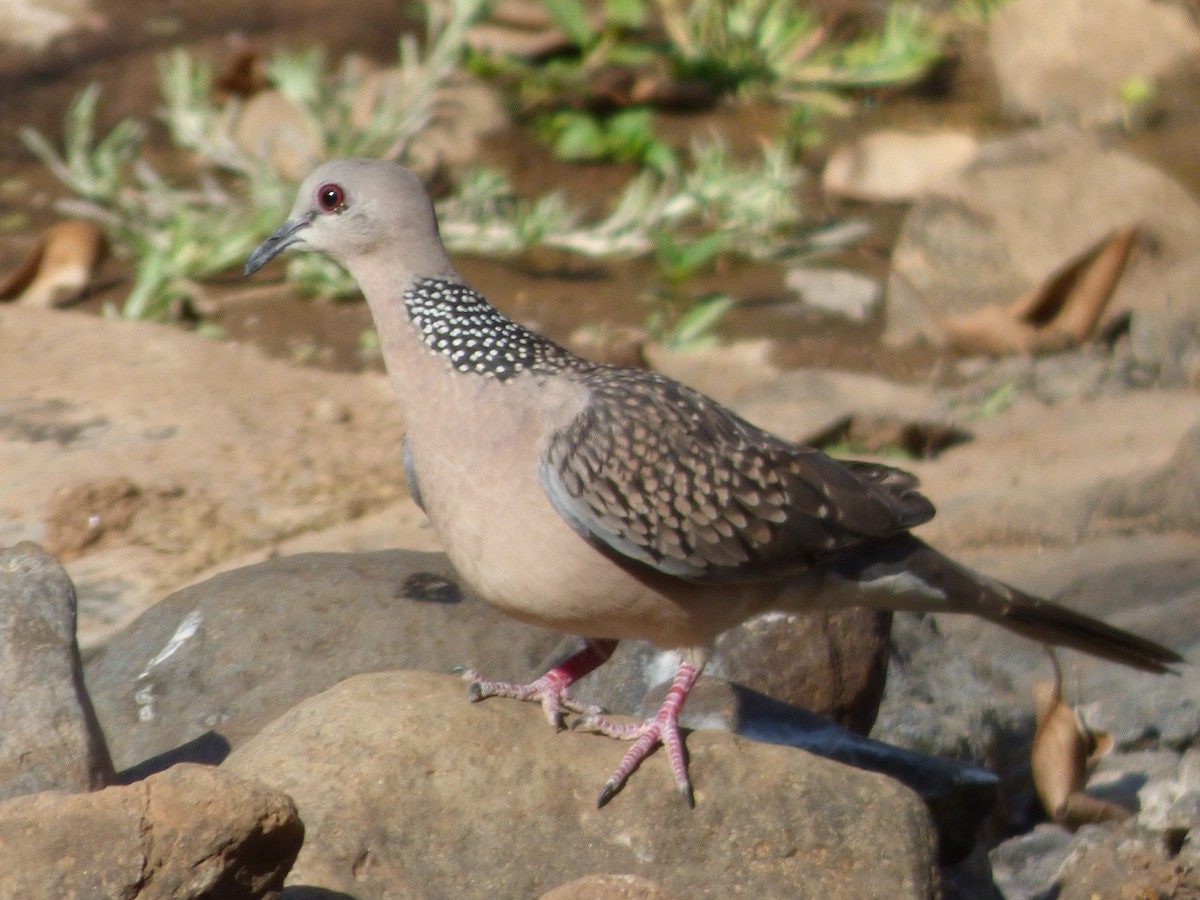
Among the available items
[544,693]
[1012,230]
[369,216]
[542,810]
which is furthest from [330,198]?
[1012,230]

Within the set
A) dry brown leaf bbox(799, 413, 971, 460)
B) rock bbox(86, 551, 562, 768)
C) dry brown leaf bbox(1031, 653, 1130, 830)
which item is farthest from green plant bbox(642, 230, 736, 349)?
dry brown leaf bbox(1031, 653, 1130, 830)

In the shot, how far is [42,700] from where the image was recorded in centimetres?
385

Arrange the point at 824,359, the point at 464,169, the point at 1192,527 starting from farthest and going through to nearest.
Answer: the point at 464,169, the point at 824,359, the point at 1192,527

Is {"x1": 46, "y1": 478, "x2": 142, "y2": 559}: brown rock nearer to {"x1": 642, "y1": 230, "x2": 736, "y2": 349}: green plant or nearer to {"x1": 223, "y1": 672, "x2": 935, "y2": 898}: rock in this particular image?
{"x1": 223, "y1": 672, "x2": 935, "y2": 898}: rock

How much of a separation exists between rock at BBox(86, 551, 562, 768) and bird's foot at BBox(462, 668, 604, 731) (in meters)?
0.88

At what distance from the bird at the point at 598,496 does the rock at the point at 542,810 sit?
0.32 ft

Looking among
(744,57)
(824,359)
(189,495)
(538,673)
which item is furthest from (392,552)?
(744,57)

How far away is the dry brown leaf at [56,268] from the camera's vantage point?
8.52m

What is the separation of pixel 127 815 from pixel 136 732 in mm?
2002

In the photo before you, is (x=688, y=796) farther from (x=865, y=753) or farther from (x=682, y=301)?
(x=682, y=301)

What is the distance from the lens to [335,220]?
443 centimetres

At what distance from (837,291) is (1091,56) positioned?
304cm

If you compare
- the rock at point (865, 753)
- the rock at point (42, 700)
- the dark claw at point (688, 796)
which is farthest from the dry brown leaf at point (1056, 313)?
the rock at point (42, 700)

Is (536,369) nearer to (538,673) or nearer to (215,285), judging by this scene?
(538,673)
